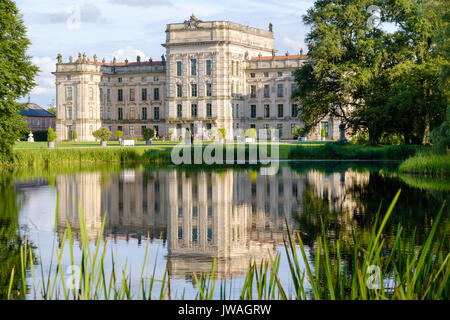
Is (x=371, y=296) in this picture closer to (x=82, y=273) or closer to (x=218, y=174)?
(x=82, y=273)

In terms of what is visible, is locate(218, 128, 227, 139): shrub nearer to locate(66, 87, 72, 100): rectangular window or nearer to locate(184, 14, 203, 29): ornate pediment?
locate(184, 14, 203, 29): ornate pediment

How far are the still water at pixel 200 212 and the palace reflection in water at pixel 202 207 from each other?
2cm

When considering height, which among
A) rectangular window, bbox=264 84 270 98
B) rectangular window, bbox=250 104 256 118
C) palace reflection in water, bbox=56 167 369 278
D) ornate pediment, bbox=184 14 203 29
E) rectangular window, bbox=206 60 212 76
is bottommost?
palace reflection in water, bbox=56 167 369 278

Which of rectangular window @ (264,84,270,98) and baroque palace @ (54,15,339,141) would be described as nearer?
baroque palace @ (54,15,339,141)

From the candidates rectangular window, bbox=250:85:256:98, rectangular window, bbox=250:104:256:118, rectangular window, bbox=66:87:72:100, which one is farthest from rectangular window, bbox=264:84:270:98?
rectangular window, bbox=66:87:72:100

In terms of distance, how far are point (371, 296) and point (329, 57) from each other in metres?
31.3

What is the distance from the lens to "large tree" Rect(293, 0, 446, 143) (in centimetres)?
3266

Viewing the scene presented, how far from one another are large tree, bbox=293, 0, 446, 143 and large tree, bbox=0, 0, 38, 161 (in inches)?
600

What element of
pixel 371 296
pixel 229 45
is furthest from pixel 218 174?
pixel 229 45

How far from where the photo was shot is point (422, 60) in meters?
34.0

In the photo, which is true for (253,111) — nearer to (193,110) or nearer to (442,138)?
(193,110)

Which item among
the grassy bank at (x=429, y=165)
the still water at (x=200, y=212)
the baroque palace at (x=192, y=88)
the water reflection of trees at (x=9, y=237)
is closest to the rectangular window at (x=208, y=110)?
the baroque palace at (x=192, y=88)

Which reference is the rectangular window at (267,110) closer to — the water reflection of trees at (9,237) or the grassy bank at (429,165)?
the grassy bank at (429,165)
